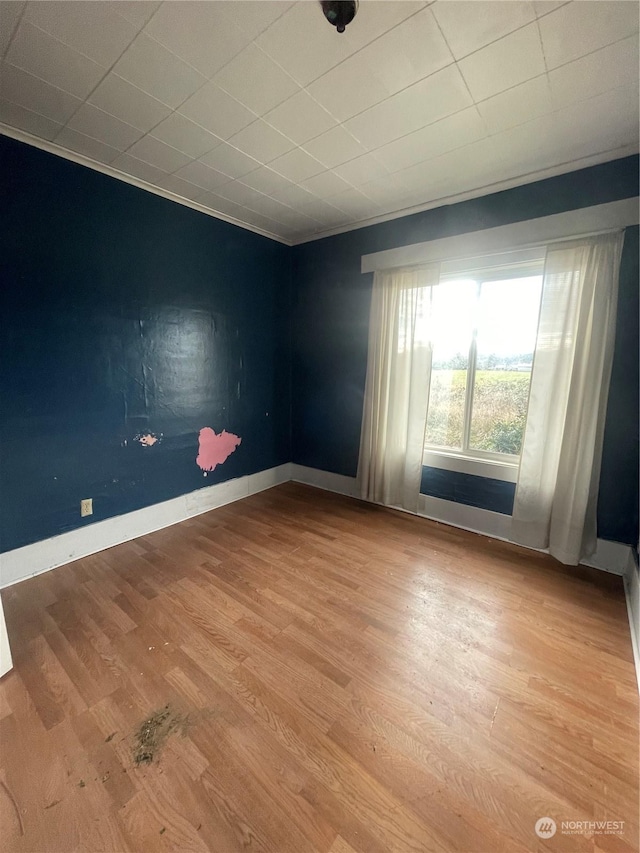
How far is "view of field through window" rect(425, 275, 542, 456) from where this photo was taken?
2.46m

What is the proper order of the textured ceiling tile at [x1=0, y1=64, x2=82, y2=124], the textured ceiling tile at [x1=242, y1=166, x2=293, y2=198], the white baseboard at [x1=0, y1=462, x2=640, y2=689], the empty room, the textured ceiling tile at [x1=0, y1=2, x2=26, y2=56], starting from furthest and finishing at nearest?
the textured ceiling tile at [x1=242, y1=166, x2=293, y2=198] < the white baseboard at [x1=0, y1=462, x2=640, y2=689] < the textured ceiling tile at [x1=0, y1=64, x2=82, y2=124] < the textured ceiling tile at [x1=0, y1=2, x2=26, y2=56] < the empty room

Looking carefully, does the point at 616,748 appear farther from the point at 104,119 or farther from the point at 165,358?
the point at 104,119

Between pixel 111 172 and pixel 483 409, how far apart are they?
3243 millimetres

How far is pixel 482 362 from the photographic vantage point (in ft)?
8.66

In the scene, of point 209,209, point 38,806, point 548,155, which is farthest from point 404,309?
point 38,806

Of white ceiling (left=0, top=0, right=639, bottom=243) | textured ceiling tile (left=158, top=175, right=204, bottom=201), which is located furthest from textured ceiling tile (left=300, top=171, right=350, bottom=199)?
textured ceiling tile (left=158, top=175, right=204, bottom=201)

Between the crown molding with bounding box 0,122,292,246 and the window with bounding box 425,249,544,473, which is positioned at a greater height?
the crown molding with bounding box 0,122,292,246

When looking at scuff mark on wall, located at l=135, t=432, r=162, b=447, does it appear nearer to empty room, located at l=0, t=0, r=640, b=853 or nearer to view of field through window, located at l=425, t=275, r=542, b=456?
empty room, located at l=0, t=0, r=640, b=853

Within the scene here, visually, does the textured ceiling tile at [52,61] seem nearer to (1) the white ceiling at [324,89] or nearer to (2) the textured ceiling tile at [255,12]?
(1) the white ceiling at [324,89]

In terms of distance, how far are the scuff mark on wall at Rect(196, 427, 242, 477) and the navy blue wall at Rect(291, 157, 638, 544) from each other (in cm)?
90

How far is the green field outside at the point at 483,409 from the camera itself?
252cm

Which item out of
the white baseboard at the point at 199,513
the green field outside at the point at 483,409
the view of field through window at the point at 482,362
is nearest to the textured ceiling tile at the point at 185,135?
the view of field through window at the point at 482,362

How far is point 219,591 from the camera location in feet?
6.40

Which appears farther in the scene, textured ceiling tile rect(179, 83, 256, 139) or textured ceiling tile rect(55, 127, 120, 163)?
textured ceiling tile rect(55, 127, 120, 163)
